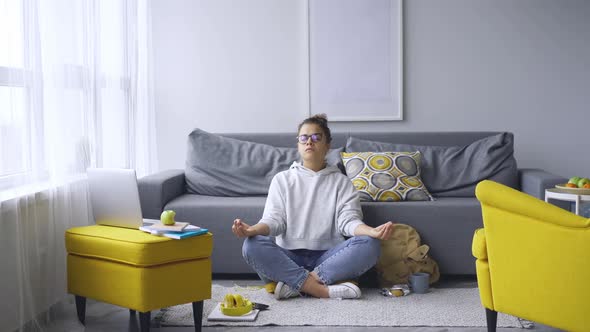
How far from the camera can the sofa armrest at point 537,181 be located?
145 inches

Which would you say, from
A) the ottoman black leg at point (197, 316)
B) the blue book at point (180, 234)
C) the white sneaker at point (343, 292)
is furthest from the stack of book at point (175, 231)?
the white sneaker at point (343, 292)

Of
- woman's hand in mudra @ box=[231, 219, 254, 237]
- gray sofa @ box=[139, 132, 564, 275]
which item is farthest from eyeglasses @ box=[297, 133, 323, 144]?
woman's hand in mudra @ box=[231, 219, 254, 237]

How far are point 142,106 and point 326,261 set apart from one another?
181 cm

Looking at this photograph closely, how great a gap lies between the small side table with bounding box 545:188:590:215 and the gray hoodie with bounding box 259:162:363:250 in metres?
0.98

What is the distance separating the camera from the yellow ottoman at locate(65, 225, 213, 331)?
8.72 feet

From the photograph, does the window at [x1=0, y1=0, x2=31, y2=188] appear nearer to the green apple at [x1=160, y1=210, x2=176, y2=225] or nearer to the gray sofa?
the green apple at [x1=160, y1=210, x2=176, y2=225]

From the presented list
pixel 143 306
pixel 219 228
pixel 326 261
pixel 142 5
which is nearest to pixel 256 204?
pixel 219 228

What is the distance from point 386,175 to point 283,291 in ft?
3.35

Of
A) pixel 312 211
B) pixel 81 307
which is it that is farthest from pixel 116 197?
pixel 312 211

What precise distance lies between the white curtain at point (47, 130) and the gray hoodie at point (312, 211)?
951 mm

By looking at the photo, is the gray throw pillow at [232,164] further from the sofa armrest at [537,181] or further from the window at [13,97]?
the window at [13,97]

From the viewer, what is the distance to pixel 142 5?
4.47 meters

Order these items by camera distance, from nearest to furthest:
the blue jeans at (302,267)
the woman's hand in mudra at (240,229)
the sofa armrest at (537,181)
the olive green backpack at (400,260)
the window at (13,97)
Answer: the window at (13,97) < the woman's hand in mudra at (240,229) < the blue jeans at (302,267) < the olive green backpack at (400,260) < the sofa armrest at (537,181)

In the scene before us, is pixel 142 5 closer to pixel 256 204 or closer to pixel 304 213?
pixel 256 204
